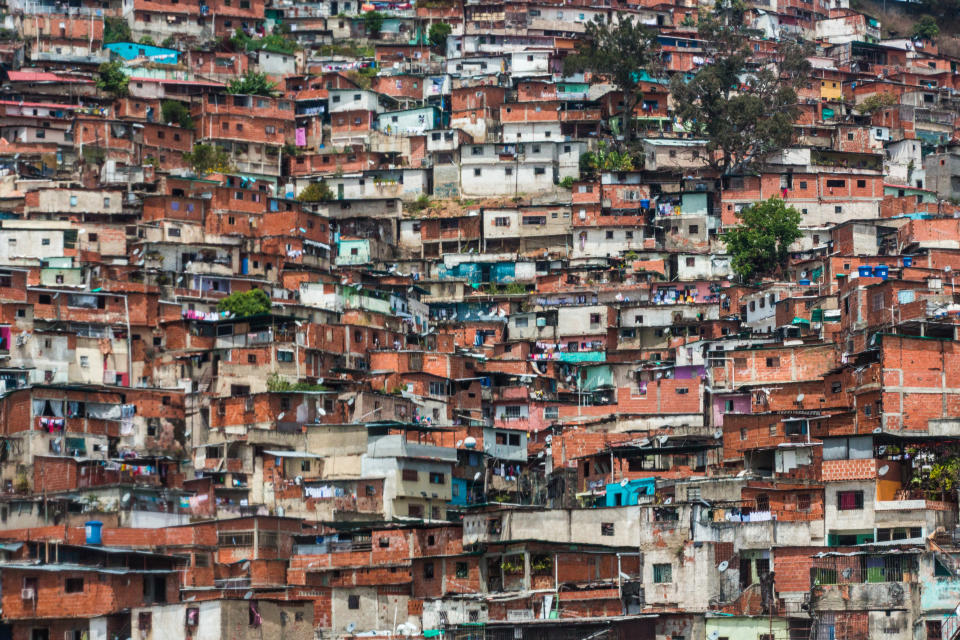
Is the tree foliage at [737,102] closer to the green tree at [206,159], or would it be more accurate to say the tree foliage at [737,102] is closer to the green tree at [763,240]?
the green tree at [763,240]

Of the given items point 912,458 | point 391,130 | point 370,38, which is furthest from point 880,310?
point 370,38

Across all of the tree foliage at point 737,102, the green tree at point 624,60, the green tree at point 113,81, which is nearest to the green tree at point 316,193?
the green tree at point 113,81

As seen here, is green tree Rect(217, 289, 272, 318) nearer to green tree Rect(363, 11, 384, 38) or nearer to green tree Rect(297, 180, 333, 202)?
green tree Rect(297, 180, 333, 202)

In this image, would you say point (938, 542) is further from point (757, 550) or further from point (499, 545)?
point (499, 545)

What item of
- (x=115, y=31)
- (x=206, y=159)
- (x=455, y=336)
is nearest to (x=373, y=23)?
(x=115, y=31)

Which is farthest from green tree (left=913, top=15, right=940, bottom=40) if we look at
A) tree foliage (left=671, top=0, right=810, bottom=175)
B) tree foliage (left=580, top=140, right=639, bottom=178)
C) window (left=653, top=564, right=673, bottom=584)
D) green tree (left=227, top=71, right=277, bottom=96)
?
window (left=653, top=564, right=673, bottom=584)
